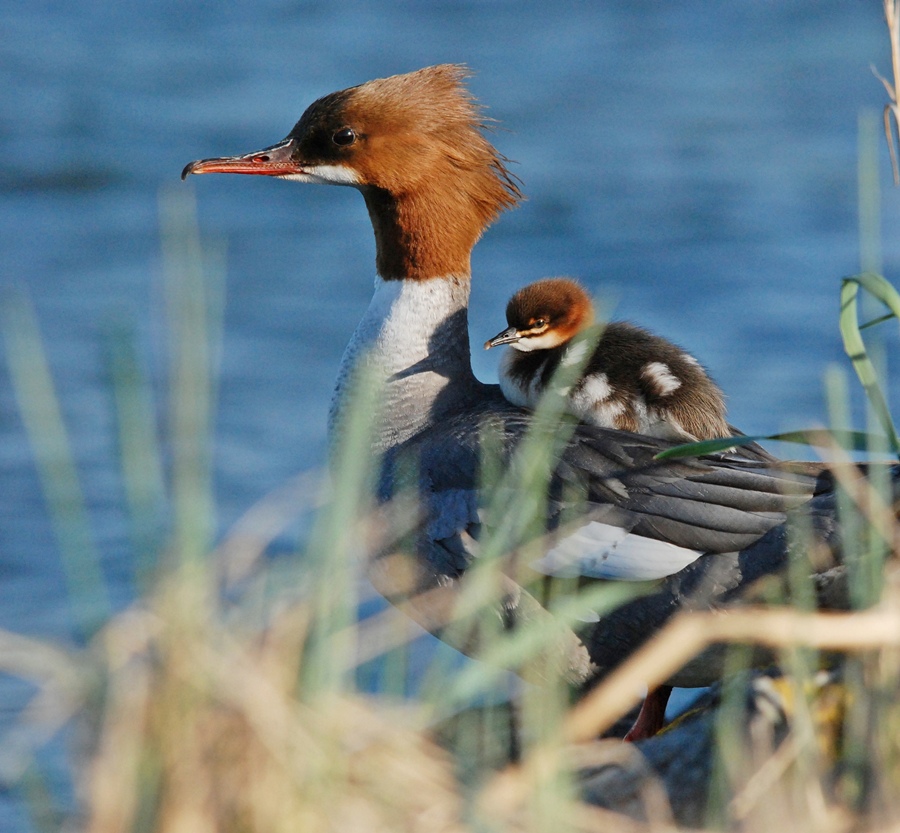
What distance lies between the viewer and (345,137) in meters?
4.32

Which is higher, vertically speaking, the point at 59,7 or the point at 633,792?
the point at 59,7

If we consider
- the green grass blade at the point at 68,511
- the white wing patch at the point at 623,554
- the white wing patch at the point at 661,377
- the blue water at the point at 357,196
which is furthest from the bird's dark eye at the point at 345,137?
the green grass blade at the point at 68,511

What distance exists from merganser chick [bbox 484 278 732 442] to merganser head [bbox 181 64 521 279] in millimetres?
397

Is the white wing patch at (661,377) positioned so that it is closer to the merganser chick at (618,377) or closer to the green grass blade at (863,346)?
the merganser chick at (618,377)

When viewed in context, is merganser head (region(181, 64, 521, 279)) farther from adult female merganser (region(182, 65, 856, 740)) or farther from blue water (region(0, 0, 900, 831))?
blue water (region(0, 0, 900, 831))

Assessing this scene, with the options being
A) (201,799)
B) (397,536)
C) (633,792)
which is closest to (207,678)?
(201,799)

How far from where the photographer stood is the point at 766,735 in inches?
89.0

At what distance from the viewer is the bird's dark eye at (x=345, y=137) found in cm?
432

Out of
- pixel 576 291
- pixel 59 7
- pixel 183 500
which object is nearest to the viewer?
pixel 183 500

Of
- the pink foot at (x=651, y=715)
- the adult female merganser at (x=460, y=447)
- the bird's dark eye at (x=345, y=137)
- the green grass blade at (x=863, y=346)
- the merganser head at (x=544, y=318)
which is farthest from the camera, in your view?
the bird's dark eye at (x=345, y=137)

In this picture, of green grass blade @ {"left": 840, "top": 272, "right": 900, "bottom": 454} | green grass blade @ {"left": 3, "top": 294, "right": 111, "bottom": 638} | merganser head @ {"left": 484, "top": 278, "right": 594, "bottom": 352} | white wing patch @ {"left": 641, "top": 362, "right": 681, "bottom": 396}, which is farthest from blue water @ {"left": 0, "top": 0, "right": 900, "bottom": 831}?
green grass blade @ {"left": 840, "top": 272, "right": 900, "bottom": 454}

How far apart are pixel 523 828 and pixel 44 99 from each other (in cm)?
974

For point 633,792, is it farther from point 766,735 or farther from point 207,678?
point 207,678

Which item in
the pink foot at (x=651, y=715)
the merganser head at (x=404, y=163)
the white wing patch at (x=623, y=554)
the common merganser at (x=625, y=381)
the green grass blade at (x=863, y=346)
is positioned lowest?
the pink foot at (x=651, y=715)
